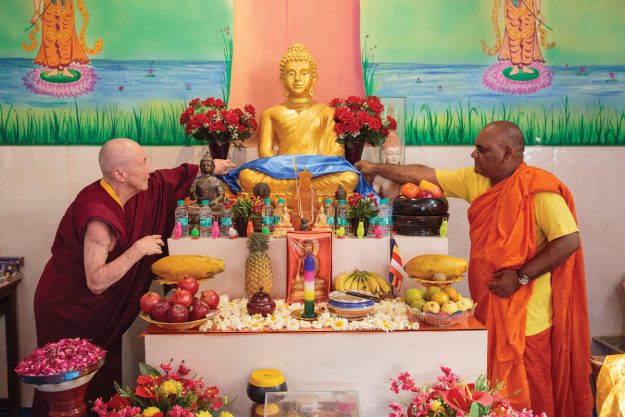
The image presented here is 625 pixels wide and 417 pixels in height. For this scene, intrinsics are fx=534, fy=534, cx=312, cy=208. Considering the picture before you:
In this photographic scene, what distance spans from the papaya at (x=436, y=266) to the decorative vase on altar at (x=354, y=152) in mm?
1457

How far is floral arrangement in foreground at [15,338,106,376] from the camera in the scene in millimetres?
2541

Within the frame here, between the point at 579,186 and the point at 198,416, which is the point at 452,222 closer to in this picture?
the point at 579,186

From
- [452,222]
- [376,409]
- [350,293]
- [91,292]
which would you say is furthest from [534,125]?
[91,292]

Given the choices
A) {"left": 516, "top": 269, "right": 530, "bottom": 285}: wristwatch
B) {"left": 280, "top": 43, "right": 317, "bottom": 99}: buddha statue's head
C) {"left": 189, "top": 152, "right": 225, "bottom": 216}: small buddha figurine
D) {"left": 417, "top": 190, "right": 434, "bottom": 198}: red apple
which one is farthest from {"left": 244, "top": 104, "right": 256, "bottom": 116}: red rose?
{"left": 516, "top": 269, "right": 530, "bottom": 285}: wristwatch

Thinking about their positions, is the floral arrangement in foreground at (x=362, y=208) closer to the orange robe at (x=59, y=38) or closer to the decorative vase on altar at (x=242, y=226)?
the decorative vase on altar at (x=242, y=226)

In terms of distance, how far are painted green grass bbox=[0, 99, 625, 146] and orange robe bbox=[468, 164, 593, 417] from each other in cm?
151

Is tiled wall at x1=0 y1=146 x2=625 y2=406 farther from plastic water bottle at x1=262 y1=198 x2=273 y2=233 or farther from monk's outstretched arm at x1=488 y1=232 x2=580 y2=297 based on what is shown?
monk's outstretched arm at x1=488 y1=232 x2=580 y2=297

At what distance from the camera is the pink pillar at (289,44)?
4863 millimetres

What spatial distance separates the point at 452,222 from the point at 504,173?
156cm

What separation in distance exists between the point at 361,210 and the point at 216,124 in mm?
1499

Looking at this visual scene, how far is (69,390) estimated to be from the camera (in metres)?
2.63

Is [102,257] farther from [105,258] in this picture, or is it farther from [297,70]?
[297,70]

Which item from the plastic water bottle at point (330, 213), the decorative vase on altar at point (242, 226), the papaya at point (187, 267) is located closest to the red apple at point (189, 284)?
the papaya at point (187, 267)

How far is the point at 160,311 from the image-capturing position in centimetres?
275
